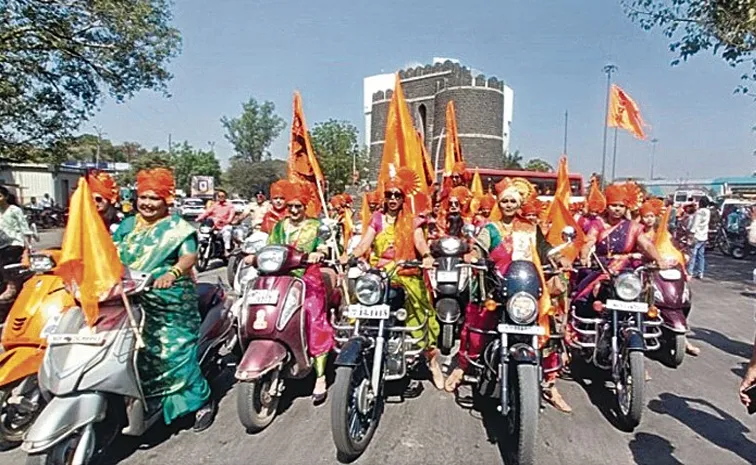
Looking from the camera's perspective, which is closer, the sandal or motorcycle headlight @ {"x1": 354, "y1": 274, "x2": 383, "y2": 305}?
motorcycle headlight @ {"x1": 354, "y1": 274, "x2": 383, "y2": 305}

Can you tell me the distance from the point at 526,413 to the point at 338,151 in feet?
157

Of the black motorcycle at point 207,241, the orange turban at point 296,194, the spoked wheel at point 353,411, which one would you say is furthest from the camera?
the black motorcycle at point 207,241

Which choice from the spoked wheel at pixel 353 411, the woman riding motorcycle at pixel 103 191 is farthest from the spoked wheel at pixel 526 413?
the woman riding motorcycle at pixel 103 191

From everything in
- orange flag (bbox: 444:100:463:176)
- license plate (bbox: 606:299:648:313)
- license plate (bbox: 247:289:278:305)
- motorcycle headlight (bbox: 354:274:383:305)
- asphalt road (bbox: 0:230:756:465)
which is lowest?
asphalt road (bbox: 0:230:756:465)

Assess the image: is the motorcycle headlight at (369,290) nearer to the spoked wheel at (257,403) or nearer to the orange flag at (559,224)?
the spoked wheel at (257,403)

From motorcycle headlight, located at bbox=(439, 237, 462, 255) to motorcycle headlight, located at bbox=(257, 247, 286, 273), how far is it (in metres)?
1.27

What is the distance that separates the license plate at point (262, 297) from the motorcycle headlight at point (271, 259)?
0.50 ft

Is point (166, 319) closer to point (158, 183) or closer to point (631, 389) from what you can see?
point (158, 183)

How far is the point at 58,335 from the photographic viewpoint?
2643mm

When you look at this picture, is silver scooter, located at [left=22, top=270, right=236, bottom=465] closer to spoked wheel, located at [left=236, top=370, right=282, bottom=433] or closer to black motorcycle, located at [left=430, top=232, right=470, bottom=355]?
spoked wheel, located at [left=236, top=370, right=282, bottom=433]

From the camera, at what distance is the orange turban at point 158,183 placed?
10.5 feet

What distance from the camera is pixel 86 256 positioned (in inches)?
103

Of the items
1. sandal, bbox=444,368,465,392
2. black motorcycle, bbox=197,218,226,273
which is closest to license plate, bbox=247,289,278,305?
sandal, bbox=444,368,465,392

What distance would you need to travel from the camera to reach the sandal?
14.0 ft
